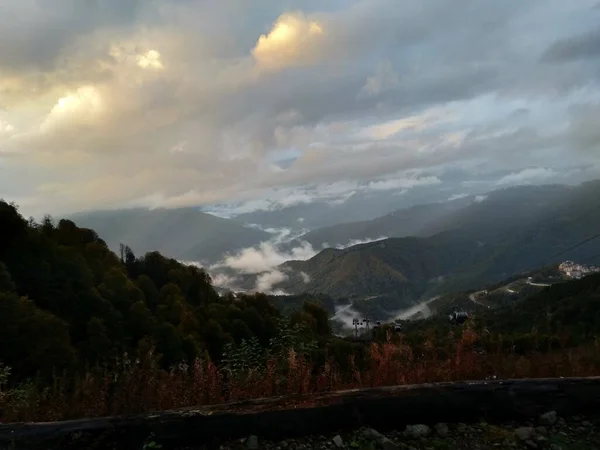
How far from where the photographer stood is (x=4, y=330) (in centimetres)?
2412

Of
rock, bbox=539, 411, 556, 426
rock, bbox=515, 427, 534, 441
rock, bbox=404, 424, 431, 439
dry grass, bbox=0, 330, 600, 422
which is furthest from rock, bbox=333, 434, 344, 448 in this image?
rock, bbox=539, 411, 556, 426

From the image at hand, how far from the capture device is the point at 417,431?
5914mm

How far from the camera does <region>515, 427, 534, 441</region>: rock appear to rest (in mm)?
5701

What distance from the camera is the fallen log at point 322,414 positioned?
553 cm

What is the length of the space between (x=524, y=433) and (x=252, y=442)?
10.6 ft

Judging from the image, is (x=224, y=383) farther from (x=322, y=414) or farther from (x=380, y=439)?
(x=380, y=439)

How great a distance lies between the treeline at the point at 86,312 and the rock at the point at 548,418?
7.81 metres

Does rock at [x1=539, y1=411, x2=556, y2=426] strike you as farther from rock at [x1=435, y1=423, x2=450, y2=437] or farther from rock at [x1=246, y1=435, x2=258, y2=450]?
rock at [x1=246, y1=435, x2=258, y2=450]

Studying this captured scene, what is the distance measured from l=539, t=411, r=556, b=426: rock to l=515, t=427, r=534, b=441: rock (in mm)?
369

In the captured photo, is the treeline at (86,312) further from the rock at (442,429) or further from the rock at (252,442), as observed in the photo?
the rock at (442,429)

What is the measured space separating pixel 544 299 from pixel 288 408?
167 m

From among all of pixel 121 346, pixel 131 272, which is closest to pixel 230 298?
pixel 131 272

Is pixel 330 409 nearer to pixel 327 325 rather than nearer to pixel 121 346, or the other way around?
pixel 121 346

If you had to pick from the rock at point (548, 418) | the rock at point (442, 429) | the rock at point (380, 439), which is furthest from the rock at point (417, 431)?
the rock at point (548, 418)
